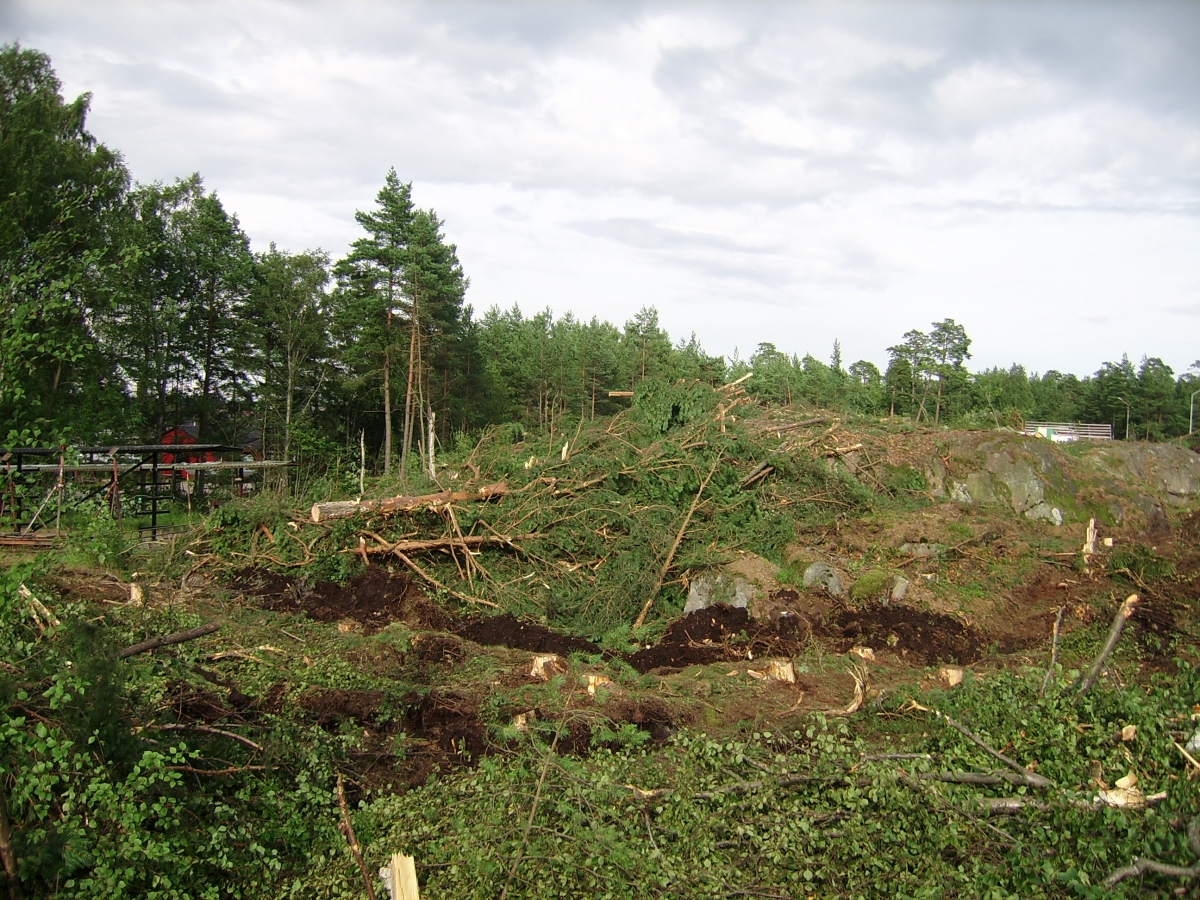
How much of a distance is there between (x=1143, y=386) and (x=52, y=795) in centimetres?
5024

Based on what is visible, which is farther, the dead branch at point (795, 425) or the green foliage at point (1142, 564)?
the dead branch at point (795, 425)

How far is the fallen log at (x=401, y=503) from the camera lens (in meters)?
10.8

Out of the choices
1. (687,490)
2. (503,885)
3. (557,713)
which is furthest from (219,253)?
(503,885)

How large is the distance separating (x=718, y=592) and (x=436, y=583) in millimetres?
3627

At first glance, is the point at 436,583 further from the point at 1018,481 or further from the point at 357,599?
the point at 1018,481

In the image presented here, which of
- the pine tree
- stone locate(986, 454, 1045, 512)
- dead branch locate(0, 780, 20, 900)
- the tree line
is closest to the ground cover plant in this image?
dead branch locate(0, 780, 20, 900)

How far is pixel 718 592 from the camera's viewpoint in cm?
909

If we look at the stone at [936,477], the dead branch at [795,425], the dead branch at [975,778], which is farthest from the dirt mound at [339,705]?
the stone at [936,477]

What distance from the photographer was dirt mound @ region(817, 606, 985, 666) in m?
7.84

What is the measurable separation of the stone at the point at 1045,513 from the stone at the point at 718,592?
6206 mm

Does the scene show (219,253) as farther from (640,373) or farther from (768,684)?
(768,684)

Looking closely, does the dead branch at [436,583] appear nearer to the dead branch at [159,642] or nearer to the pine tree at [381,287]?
the dead branch at [159,642]

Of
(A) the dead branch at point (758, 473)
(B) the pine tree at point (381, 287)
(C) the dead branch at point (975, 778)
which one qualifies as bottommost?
(C) the dead branch at point (975, 778)

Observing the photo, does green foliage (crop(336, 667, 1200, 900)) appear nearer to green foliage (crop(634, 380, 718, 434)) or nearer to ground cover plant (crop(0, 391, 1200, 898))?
ground cover plant (crop(0, 391, 1200, 898))
